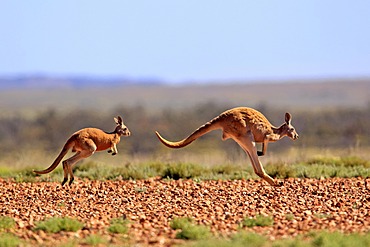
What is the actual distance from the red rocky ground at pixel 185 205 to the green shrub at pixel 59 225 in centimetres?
10

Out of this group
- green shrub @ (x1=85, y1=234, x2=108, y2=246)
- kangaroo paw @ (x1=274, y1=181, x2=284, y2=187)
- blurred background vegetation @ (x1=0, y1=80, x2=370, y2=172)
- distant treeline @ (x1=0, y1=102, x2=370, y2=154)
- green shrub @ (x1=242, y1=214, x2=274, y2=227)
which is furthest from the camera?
distant treeline @ (x1=0, y1=102, x2=370, y2=154)

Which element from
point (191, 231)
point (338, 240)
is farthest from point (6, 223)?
point (338, 240)

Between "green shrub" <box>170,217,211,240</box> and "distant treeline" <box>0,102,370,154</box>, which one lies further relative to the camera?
"distant treeline" <box>0,102,370,154</box>

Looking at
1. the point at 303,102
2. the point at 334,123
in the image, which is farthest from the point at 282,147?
the point at 303,102

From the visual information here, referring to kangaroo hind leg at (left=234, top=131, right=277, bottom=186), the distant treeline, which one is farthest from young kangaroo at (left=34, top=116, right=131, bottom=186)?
the distant treeline

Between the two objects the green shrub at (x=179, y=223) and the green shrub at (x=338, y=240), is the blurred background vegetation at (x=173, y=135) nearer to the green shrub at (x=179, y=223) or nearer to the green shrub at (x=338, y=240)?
the green shrub at (x=179, y=223)

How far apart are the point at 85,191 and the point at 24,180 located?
262 centimetres

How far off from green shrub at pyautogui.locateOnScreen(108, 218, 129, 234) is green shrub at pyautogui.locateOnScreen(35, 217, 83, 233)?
414 millimetres

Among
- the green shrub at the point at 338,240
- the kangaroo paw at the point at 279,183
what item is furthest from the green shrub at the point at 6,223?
the kangaroo paw at the point at 279,183

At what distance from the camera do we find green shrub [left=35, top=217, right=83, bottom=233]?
993cm

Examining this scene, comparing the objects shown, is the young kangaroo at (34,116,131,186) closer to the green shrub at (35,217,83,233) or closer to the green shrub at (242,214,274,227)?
the green shrub at (35,217,83,233)

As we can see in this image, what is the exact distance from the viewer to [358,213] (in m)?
11.1

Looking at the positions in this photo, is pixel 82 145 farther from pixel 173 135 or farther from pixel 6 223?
pixel 173 135

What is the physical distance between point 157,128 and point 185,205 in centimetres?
4242
